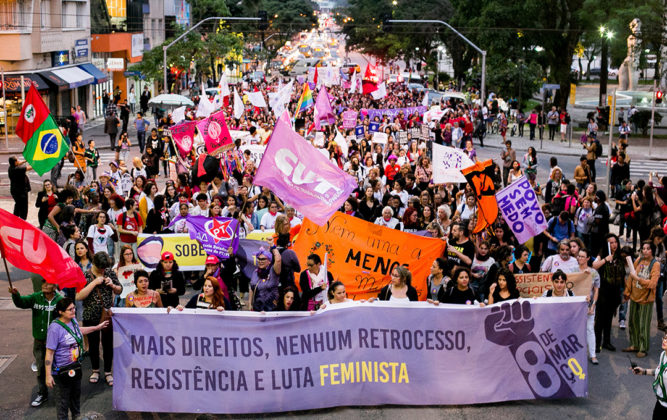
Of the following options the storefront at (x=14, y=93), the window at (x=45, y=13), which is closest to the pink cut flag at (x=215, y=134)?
the storefront at (x=14, y=93)

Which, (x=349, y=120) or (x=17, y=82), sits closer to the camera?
(x=349, y=120)

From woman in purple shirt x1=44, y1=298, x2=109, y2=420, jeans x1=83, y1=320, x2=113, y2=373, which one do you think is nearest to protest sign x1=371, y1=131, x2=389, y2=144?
jeans x1=83, y1=320, x2=113, y2=373

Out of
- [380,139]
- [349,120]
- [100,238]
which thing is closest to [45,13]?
[349,120]

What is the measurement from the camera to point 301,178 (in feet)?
35.9

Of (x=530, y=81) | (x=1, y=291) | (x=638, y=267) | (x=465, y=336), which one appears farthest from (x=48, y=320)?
(x=530, y=81)

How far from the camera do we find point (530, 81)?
46.5 m

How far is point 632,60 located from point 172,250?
3690cm

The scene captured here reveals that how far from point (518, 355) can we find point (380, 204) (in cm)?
647

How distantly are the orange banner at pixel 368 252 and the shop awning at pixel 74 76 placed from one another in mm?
31696

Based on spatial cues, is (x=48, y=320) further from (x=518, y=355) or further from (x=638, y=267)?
(x=638, y=267)

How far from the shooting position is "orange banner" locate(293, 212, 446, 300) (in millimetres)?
12148

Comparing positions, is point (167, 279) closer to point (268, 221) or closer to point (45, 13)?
point (268, 221)

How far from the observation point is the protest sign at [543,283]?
35.6 feet

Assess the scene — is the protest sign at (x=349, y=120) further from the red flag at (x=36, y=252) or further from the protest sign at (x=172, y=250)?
the red flag at (x=36, y=252)
